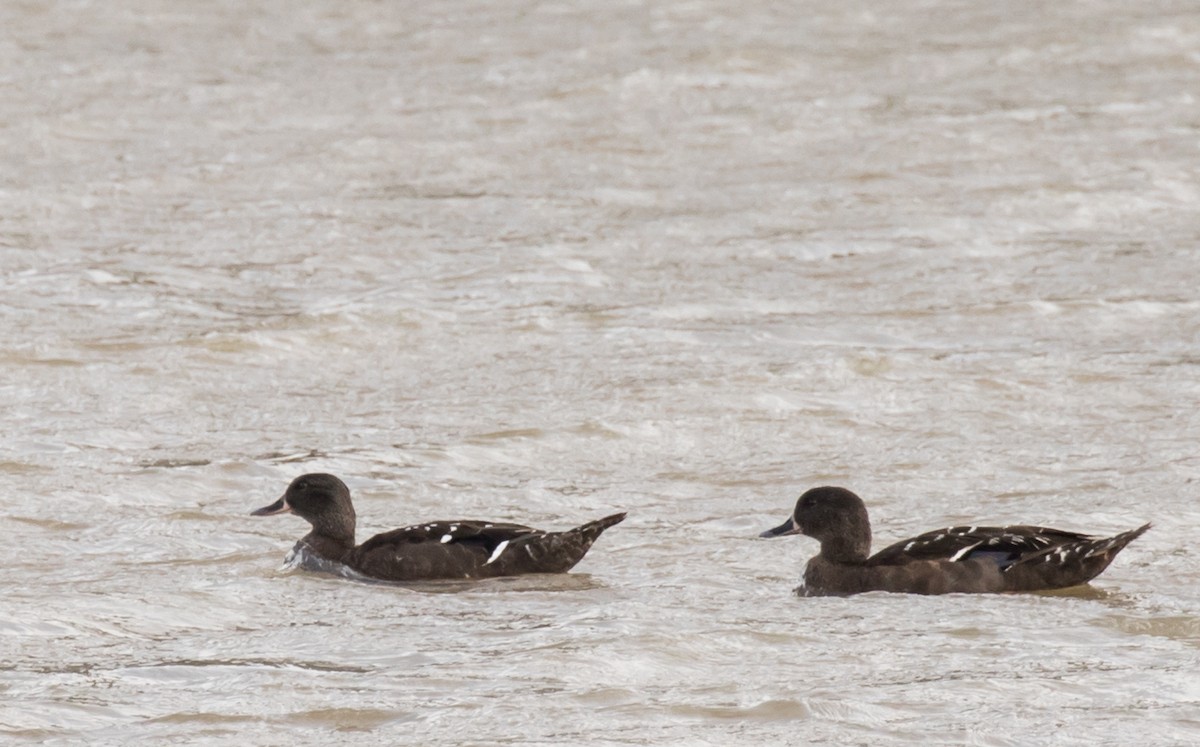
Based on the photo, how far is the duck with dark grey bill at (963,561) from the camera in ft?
32.2

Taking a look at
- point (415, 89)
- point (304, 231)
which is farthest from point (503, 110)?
point (304, 231)

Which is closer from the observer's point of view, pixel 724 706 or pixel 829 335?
pixel 724 706

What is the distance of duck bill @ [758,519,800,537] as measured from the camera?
1043 centimetres

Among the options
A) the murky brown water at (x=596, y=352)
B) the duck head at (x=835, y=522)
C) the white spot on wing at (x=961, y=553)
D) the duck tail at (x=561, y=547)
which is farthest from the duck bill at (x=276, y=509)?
the white spot on wing at (x=961, y=553)

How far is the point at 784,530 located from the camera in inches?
414

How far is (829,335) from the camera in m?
15.9

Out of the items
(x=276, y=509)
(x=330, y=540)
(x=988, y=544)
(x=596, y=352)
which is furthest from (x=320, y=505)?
(x=596, y=352)

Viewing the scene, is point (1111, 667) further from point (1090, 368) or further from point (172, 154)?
point (172, 154)

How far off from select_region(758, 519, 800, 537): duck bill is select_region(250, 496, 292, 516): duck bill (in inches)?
88.4

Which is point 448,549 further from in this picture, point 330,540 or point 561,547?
point 330,540

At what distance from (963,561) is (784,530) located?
3.18 ft

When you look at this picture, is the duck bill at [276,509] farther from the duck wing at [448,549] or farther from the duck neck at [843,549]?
the duck neck at [843,549]

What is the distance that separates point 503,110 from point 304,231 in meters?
5.09

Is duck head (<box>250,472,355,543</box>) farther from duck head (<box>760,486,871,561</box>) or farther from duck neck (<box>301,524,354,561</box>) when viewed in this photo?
duck head (<box>760,486,871,561</box>)
